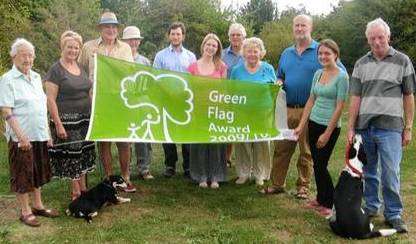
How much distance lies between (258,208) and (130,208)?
5.25 ft

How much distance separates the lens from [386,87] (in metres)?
5.55

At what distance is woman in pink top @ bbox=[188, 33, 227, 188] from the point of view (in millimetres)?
7281

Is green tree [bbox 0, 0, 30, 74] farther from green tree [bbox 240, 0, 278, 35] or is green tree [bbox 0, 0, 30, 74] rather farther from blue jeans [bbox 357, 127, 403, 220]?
green tree [bbox 240, 0, 278, 35]

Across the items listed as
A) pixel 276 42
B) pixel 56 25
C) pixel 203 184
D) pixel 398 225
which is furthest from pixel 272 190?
pixel 56 25

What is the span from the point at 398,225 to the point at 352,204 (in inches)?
25.4

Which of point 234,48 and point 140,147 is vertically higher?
point 234,48

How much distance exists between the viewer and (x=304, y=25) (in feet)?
21.6

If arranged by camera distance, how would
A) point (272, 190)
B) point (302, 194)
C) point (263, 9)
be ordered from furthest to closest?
point (263, 9)
point (272, 190)
point (302, 194)

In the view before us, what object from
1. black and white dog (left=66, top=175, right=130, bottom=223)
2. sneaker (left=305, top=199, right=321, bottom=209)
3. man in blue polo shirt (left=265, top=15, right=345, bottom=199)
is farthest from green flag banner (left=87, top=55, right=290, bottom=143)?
sneaker (left=305, top=199, right=321, bottom=209)

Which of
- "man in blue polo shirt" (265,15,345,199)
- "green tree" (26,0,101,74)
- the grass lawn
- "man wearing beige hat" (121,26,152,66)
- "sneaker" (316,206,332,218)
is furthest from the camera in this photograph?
"green tree" (26,0,101,74)

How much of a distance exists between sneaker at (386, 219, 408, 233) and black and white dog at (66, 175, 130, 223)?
323 centimetres

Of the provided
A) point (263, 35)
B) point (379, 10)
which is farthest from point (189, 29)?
point (379, 10)

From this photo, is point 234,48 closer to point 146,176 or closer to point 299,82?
point 299,82

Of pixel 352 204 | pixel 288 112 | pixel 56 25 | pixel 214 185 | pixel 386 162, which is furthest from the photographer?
pixel 56 25
